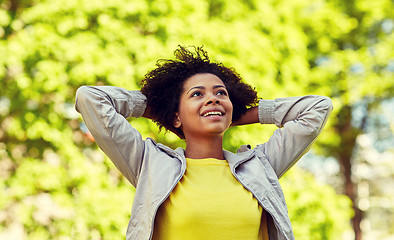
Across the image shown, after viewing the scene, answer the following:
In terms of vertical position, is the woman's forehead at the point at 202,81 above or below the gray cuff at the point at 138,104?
above

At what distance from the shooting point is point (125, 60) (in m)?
5.80

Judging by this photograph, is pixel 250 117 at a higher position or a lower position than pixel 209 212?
higher

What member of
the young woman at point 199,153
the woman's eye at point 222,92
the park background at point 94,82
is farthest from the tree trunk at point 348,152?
the woman's eye at point 222,92

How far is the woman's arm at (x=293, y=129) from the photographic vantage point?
2.03 meters

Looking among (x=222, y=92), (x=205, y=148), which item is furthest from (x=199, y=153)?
(x=222, y=92)

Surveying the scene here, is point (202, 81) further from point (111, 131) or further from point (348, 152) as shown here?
point (348, 152)

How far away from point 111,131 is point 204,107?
15.9 inches

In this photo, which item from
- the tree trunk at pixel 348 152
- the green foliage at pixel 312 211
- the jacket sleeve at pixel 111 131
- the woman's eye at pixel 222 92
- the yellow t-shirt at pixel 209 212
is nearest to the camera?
the yellow t-shirt at pixel 209 212

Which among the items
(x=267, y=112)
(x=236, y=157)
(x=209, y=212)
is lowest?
(x=209, y=212)

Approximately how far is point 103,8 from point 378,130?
833 cm

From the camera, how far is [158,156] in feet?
6.22

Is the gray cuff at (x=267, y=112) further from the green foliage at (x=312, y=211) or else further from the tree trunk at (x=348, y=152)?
the tree trunk at (x=348, y=152)

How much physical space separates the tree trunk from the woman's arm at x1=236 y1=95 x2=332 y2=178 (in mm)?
9082

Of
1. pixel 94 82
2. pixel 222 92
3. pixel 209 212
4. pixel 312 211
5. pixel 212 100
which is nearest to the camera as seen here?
pixel 209 212
